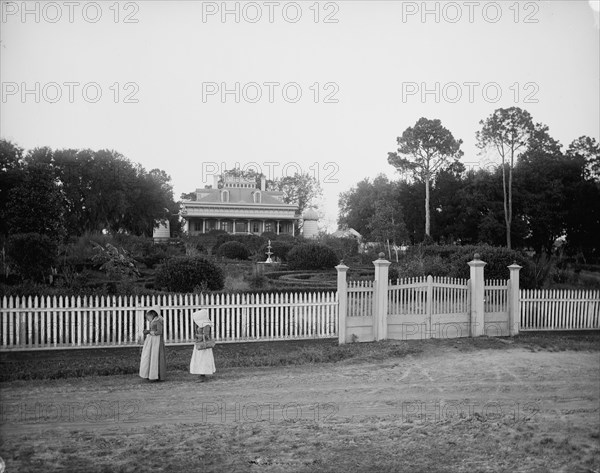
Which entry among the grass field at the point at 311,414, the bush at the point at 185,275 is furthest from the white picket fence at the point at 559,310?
the bush at the point at 185,275

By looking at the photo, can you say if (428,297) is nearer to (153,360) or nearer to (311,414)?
(311,414)

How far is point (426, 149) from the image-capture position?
4931 centimetres

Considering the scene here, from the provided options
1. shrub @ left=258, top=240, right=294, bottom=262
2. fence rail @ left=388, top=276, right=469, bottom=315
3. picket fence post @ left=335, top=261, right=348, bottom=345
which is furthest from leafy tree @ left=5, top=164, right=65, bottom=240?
fence rail @ left=388, top=276, right=469, bottom=315

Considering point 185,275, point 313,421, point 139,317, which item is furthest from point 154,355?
point 185,275

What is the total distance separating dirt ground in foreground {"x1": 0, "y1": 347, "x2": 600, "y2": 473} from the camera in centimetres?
573

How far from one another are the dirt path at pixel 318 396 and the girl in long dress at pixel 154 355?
0.18 metres

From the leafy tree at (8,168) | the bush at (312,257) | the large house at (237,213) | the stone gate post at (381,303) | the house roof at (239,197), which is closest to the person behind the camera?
the stone gate post at (381,303)

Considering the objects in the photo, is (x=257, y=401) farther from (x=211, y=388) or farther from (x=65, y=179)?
(x=65, y=179)

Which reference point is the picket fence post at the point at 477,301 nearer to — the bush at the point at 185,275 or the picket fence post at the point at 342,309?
the picket fence post at the point at 342,309

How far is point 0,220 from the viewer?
34.4m

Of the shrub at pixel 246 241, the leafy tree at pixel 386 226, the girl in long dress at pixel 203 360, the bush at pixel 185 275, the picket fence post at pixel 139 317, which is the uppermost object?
the leafy tree at pixel 386 226

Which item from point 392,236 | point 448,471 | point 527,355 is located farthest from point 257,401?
point 392,236

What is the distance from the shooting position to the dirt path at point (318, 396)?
712 centimetres

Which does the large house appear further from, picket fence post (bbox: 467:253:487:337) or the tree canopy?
picket fence post (bbox: 467:253:487:337)
